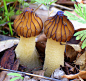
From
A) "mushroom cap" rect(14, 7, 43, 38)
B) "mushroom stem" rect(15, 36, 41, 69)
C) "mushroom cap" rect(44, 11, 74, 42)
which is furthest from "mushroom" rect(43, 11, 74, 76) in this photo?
"mushroom stem" rect(15, 36, 41, 69)

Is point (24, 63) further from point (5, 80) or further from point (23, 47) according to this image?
point (5, 80)

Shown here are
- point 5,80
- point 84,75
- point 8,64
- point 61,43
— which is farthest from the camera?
point 8,64

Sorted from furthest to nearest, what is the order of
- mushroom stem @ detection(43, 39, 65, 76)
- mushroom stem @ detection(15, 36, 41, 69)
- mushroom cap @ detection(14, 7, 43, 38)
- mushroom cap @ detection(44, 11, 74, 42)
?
1. mushroom stem @ detection(15, 36, 41, 69)
2. mushroom stem @ detection(43, 39, 65, 76)
3. mushroom cap @ detection(14, 7, 43, 38)
4. mushroom cap @ detection(44, 11, 74, 42)

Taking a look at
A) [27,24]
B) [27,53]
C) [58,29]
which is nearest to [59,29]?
[58,29]

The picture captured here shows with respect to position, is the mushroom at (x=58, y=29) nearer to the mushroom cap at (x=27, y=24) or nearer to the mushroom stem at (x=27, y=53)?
the mushroom cap at (x=27, y=24)

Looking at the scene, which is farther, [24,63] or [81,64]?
[24,63]

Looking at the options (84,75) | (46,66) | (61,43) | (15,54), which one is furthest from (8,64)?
(84,75)

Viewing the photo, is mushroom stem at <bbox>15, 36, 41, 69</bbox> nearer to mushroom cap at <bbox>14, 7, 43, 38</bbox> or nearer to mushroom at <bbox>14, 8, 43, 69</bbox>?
mushroom at <bbox>14, 8, 43, 69</bbox>
